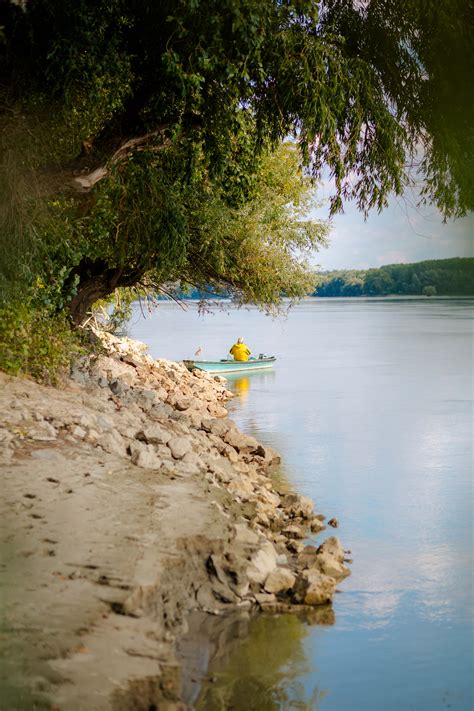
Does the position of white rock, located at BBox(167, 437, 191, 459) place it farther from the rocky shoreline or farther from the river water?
the river water

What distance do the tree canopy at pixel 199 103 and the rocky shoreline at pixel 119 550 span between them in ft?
11.1

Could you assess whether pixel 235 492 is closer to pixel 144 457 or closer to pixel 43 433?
pixel 144 457

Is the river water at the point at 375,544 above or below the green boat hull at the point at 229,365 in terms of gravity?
below

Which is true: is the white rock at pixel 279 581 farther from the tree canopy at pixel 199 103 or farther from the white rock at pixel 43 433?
the tree canopy at pixel 199 103

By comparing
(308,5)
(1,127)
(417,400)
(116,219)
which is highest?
(308,5)

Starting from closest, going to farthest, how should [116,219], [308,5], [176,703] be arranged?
[176,703] < [308,5] < [116,219]

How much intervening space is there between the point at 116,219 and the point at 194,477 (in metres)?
6.91

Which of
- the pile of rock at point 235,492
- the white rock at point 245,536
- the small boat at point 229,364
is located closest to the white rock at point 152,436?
the pile of rock at point 235,492

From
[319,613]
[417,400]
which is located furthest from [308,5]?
[417,400]

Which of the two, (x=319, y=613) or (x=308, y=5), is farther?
(x=308, y=5)

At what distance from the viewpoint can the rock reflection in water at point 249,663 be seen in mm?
7034

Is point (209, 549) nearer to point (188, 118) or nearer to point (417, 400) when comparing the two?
point (188, 118)

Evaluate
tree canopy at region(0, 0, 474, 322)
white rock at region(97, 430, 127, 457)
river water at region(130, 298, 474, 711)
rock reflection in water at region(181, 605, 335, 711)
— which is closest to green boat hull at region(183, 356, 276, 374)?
river water at region(130, 298, 474, 711)

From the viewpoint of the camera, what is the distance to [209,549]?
28.8ft
